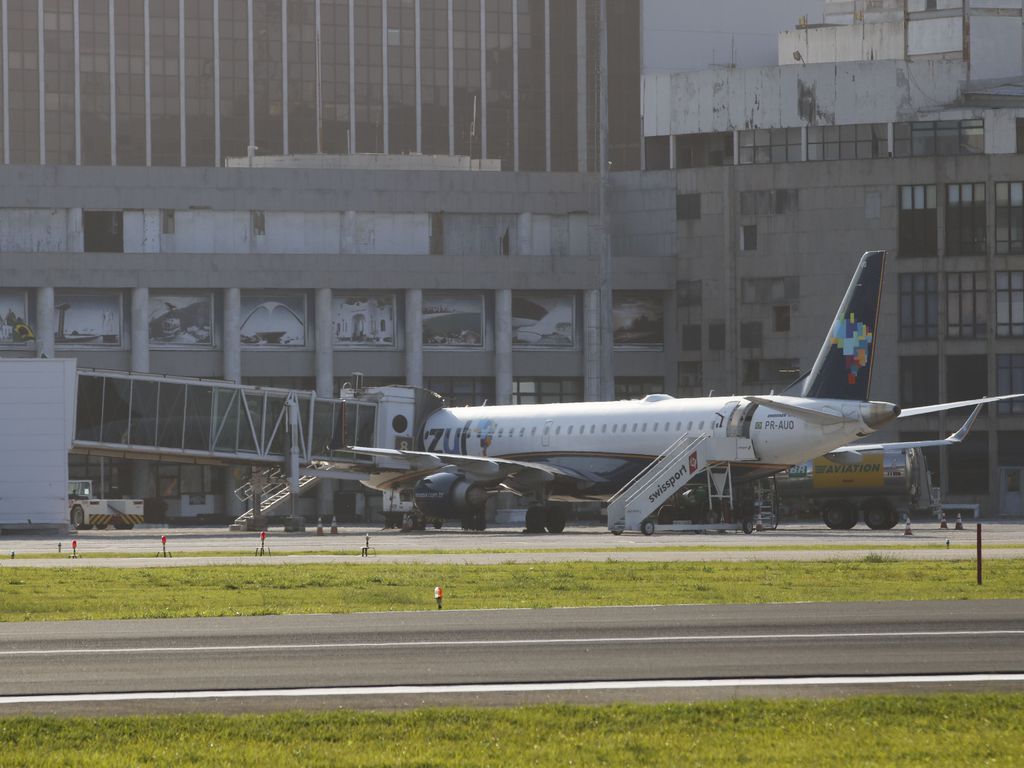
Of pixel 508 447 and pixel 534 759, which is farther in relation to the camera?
pixel 508 447

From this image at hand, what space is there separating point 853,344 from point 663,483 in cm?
789

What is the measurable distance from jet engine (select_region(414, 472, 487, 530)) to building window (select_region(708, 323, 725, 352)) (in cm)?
3558

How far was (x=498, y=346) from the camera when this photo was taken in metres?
93.9

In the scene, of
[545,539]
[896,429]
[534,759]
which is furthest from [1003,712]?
[896,429]

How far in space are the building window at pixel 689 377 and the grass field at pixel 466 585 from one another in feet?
192

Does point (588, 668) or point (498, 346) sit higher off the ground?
point (498, 346)

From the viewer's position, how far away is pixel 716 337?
306 feet

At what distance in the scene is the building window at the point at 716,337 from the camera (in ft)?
305

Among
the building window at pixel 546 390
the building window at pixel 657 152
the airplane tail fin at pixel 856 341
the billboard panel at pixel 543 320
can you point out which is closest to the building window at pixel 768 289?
the building window at pixel 657 152

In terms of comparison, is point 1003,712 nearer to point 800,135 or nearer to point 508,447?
point 508,447

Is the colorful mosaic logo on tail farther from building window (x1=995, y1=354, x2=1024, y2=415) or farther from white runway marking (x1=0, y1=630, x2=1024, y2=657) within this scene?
building window (x1=995, y1=354, x2=1024, y2=415)

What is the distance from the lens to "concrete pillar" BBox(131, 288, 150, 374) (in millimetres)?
90375

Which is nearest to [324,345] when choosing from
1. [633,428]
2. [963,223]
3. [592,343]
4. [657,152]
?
[592,343]

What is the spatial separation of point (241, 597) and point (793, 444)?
29.7 m
